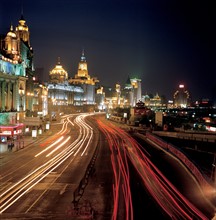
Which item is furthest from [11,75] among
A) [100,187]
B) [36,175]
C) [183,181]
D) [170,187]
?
[170,187]

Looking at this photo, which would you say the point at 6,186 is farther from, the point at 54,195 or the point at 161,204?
the point at 161,204

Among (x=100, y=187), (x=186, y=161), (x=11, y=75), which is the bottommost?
(x=100, y=187)

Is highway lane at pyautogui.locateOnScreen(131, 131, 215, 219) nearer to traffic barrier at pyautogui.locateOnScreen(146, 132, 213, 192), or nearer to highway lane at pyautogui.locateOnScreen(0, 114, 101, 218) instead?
traffic barrier at pyautogui.locateOnScreen(146, 132, 213, 192)

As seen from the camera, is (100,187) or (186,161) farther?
(186,161)

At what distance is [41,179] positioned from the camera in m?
26.9

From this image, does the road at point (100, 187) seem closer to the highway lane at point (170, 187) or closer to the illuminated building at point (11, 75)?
the highway lane at point (170, 187)

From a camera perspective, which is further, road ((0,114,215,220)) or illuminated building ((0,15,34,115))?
illuminated building ((0,15,34,115))

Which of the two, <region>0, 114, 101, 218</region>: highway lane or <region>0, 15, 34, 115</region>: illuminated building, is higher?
<region>0, 15, 34, 115</region>: illuminated building

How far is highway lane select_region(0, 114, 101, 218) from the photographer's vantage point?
1947 centimetres

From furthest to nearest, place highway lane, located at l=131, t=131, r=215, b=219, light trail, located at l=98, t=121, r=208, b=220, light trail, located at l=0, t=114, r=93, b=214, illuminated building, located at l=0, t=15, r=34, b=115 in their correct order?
illuminated building, located at l=0, t=15, r=34, b=115
light trail, located at l=0, t=114, r=93, b=214
highway lane, located at l=131, t=131, r=215, b=219
light trail, located at l=98, t=121, r=208, b=220

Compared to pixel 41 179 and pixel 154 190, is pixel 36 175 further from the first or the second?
pixel 154 190

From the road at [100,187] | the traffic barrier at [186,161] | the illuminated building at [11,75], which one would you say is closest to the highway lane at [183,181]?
the road at [100,187]

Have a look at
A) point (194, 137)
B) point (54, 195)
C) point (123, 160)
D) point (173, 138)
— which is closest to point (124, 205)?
point (54, 195)

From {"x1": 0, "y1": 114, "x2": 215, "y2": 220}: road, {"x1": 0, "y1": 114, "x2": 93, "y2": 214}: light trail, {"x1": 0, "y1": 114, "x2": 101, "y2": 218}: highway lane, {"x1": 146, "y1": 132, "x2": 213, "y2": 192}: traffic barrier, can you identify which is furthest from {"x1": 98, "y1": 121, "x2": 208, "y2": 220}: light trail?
{"x1": 0, "y1": 114, "x2": 93, "y2": 214}: light trail
